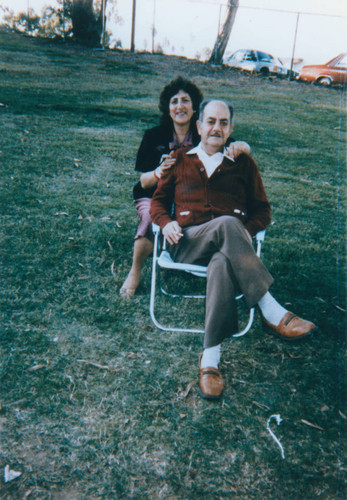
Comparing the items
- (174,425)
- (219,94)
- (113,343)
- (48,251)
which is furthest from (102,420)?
(219,94)

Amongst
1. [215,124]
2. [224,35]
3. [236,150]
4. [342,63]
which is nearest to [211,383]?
[236,150]

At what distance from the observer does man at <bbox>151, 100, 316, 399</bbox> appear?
8.93ft

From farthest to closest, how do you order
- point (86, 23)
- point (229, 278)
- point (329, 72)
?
point (86, 23) → point (329, 72) → point (229, 278)

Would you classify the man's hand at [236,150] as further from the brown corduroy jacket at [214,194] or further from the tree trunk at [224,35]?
the tree trunk at [224,35]

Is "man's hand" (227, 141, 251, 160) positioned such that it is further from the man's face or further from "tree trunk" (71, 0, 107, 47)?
"tree trunk" (71, 0, 107, 47)

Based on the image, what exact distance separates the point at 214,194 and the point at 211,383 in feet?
4.24

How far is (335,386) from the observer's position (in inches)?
114

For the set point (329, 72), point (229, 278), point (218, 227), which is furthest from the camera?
point (329, 72)

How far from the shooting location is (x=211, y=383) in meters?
2.76

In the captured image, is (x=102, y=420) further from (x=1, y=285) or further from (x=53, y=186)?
(x=53, y=186)

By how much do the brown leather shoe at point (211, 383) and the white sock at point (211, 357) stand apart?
3 cm

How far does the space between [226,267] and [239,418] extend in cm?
89

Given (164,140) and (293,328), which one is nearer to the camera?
(293,328)

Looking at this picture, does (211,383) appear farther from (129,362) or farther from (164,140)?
(164,140)
